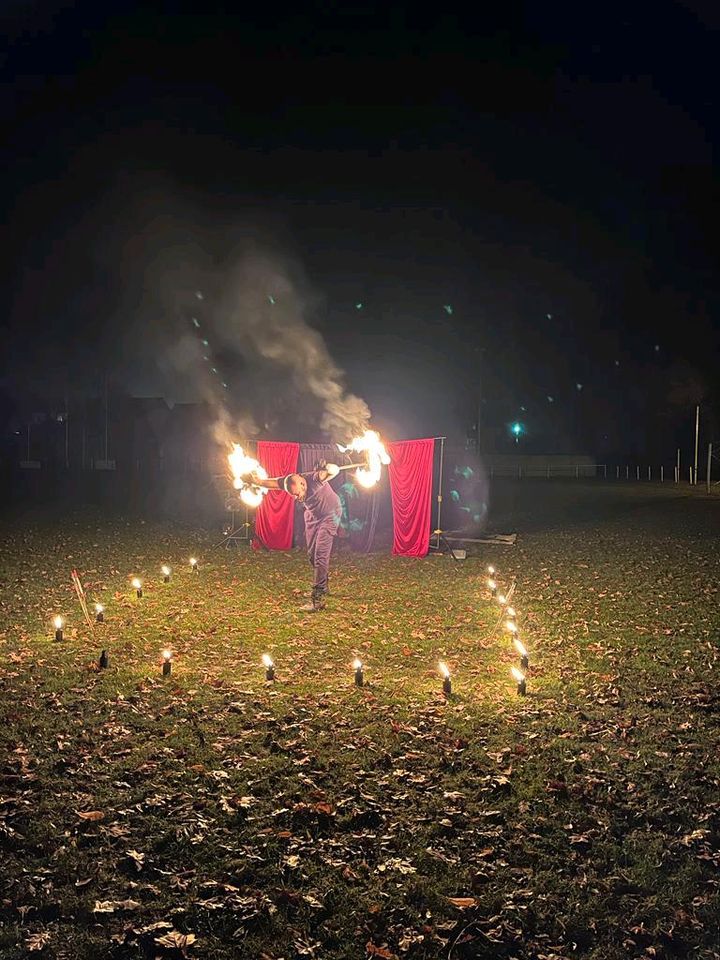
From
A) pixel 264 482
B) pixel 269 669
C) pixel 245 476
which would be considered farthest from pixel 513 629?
pixel 245 476

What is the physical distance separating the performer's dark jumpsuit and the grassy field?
792mm

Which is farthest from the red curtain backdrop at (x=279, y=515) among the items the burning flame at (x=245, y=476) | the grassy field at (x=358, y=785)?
the grassy field at (x=358, y=785)

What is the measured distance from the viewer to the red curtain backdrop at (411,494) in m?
20.2

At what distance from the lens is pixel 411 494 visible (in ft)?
67.3

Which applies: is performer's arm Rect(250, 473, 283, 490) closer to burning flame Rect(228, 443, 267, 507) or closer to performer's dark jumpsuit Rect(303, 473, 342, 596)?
burning flame Rect(228, 443, 267, 507)

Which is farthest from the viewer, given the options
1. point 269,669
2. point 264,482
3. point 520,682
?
point 264,482

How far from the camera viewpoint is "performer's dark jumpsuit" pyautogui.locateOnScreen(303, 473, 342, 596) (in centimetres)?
1312

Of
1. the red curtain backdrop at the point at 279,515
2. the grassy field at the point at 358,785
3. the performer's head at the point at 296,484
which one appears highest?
the performer's head at the point at 296,484

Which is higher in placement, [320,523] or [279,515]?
[320,523]

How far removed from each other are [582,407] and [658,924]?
89.8 meters

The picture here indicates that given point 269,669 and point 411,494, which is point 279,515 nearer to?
point 411,494

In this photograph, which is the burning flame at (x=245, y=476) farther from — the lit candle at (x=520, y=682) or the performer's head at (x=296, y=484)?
the lit candle at (x=520, y=682)

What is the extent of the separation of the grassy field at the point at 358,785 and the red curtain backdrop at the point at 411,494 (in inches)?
288

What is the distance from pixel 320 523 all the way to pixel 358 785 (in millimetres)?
7548
